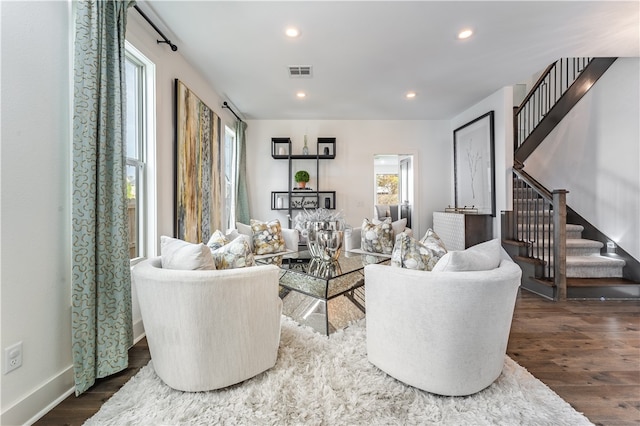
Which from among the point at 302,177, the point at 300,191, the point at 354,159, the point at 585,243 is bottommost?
the point at 585,243

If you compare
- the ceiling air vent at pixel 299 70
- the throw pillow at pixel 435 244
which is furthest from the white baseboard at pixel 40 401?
the ceiling air vent at pixel 299 70

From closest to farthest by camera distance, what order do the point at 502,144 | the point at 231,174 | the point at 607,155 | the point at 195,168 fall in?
the point at 195,168
the point at 607,155
the point at 502,144
the point at 231,174

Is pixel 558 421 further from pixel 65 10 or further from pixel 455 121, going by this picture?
pixel 455 121

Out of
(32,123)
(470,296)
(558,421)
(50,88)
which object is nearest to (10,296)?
(32,123)

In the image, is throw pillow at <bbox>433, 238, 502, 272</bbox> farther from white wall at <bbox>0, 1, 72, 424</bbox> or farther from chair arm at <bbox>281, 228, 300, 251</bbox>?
chair arm at <bbox>281, 228, 300, 251</bbox>

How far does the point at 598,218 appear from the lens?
3.96 meters

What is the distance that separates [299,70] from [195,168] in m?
1.75

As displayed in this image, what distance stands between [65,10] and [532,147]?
6147 mm

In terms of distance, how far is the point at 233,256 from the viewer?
1.94 metres

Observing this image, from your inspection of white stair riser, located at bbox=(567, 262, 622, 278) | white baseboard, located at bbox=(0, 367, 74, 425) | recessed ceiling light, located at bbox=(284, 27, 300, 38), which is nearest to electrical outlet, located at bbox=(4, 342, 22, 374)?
white baseboard, located at bbox=(0, 367, 74, 425)

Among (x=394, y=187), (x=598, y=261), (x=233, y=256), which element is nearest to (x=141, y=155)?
(x=233, y=256)

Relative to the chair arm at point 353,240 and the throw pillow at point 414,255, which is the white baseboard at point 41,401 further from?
the chair arm at point 353,240

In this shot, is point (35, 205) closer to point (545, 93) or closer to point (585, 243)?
point (585, 243)

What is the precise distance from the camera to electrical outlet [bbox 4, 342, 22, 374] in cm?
133
